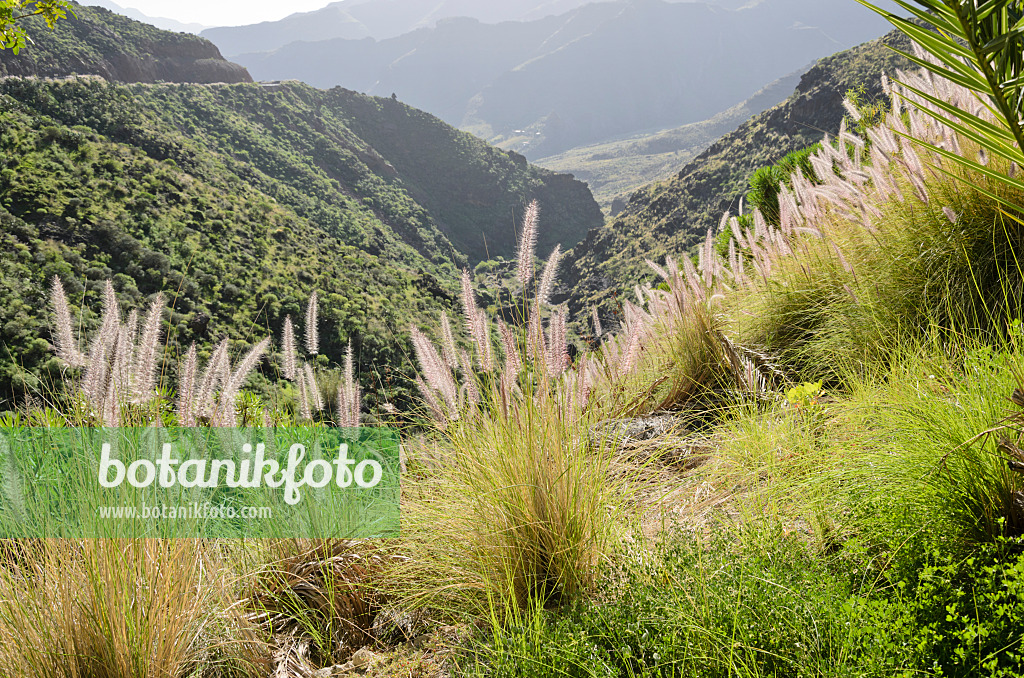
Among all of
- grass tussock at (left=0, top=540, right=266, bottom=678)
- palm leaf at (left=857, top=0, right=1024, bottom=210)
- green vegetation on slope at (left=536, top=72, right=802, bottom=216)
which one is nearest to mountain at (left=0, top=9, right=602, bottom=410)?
grass tussock at (left=0, top=540, right=266, bottom=678)

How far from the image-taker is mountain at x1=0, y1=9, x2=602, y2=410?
19172 millimetres

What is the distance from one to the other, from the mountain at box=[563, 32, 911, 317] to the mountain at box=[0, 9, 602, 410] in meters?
10.1

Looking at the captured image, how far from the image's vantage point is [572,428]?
2.04m

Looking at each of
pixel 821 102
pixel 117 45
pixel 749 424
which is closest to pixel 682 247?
pixel 821 102

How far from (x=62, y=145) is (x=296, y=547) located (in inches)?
1565

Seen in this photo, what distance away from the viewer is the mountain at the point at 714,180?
38.2 meters

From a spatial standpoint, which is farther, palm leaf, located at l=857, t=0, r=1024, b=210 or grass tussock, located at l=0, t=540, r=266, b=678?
grass tussock, located at l=0, t=540, r=266, b=678

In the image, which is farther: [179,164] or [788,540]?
[179,164]

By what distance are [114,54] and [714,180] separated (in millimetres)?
61965

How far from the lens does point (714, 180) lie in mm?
45188

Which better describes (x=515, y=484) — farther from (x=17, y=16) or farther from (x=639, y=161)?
(x=639, y=161)

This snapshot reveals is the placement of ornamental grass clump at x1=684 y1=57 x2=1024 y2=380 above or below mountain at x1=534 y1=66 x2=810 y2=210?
below

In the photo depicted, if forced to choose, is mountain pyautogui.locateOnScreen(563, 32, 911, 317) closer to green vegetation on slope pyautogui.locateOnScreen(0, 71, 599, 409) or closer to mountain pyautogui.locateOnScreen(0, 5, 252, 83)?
green vegetation on slope pyautogui.locateOnScreen(0, 71, 599, 409)

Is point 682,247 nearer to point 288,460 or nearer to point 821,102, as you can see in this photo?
point 821,102
